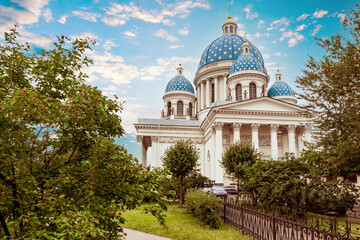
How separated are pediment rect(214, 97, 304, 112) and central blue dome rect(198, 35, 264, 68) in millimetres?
14890

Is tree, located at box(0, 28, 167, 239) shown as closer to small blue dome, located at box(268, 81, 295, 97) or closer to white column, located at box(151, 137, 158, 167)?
white column, located at box(151, 137, 158, 167)

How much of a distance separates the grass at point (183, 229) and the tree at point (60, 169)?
5440 millimetres

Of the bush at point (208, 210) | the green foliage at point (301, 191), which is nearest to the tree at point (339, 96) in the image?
the green foliage at point (301, 191)

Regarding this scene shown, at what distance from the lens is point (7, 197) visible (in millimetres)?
3922

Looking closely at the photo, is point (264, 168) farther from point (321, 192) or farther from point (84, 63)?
point (84, 63)

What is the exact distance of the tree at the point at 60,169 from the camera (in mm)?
3754

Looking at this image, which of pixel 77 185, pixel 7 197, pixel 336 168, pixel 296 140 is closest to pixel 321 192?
pixel 336 168

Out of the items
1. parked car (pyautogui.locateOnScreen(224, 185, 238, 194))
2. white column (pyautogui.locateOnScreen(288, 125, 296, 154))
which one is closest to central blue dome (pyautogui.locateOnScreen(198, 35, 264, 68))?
white column (pyautogui.locateOnScreen(288, 125, 296, 154))

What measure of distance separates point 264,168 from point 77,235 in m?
12.0

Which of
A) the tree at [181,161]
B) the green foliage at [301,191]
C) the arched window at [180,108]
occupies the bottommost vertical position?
the green foliage at [301,191]

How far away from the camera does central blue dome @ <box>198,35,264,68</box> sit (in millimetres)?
44125

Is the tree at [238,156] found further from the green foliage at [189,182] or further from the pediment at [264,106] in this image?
the pediment at [264,106]

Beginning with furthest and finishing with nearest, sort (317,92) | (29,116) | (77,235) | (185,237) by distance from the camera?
1. (317,92)
2. (185,237)
3. (29,116)
4. (77,235)

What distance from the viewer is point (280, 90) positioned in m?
40.3
